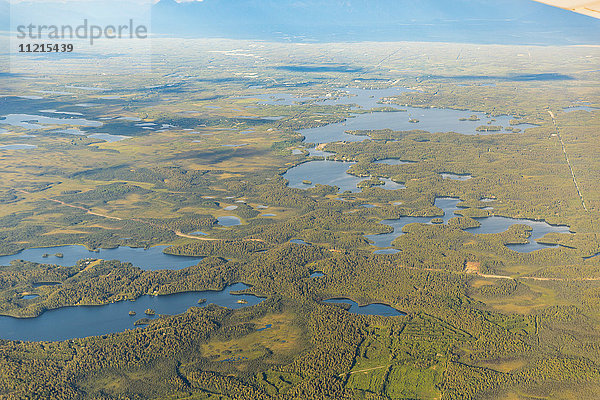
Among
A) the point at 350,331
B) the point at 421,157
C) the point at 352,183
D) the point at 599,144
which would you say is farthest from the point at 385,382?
the point at 599,144

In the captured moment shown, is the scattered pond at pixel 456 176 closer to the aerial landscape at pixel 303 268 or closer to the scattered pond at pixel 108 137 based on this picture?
the aerial landscape at pixel 303 268

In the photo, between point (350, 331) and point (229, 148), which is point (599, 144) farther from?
point (350, 331)

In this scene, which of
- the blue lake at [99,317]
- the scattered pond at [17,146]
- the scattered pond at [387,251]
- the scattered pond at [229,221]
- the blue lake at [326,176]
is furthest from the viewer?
the scattered pond at [17,146]

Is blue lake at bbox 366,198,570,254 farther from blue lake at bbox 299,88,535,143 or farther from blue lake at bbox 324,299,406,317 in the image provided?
blue lake at bbox 299,88,535,143

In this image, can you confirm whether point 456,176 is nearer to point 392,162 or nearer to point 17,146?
point 392,162

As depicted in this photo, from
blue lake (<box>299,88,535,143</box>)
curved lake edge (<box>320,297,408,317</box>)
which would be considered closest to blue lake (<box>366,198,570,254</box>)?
curved lake edge (<box>320,297,408,317</box>)

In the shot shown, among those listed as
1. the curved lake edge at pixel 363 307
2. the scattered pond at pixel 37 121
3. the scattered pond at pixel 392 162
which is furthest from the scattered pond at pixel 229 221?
the scattered pond at pixel 37 121
